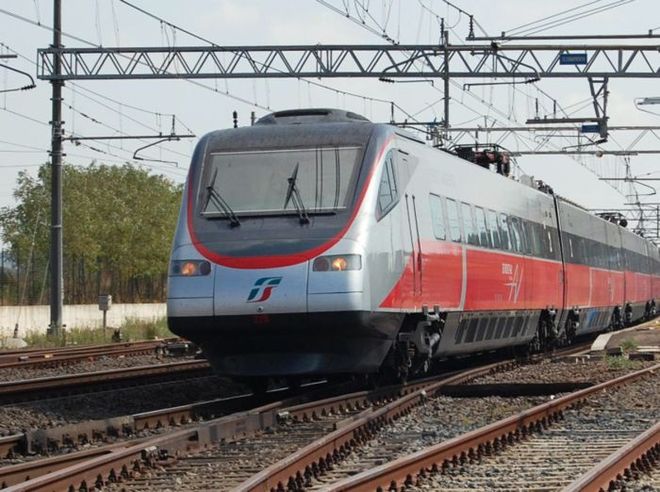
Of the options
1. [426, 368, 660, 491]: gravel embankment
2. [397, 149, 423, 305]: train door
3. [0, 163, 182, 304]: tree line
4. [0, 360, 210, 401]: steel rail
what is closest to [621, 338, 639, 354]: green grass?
[0, 360, 210, 401]: steel rail

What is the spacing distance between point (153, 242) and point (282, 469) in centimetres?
6730

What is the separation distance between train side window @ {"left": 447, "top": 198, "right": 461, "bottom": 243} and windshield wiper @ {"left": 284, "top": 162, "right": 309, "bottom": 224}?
11.7 ft

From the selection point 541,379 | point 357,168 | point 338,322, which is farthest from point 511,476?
A: point 541,379

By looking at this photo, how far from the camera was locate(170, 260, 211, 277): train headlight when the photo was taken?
13.7m

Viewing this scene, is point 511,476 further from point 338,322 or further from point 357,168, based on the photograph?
point 357,168

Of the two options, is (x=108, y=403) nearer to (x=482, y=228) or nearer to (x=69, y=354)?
(x=482, y=228)

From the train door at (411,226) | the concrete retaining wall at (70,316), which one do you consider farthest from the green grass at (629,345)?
the concrete retaining wall at (70,316)

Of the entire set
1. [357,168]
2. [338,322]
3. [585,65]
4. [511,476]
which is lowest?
[511,476]


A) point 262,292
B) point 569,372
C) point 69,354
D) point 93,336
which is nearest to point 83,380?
point 262,292

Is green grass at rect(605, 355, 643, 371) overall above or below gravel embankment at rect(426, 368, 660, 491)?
above

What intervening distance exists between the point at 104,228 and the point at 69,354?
45.8m

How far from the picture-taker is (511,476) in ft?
30.7

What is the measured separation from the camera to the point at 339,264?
13.4 meters

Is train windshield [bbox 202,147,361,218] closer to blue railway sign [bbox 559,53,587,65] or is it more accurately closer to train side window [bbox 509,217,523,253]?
train side window [bbox 509,217,523,253]
